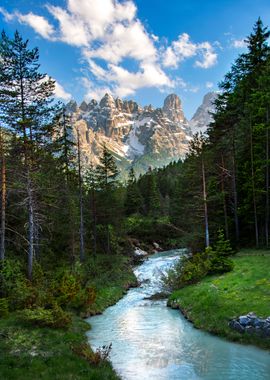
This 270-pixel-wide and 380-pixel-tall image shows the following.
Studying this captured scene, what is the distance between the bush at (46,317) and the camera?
1627 centimetres

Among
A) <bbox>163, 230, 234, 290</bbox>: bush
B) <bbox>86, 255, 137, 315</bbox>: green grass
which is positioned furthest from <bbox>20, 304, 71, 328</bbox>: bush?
<bbox>163, 230, 234, 290</bbox>: bush

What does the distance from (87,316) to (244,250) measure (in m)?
17.3

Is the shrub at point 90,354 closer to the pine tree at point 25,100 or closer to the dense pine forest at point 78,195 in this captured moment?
the dense pine forest at point 78,195

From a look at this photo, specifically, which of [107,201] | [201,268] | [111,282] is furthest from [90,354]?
[107,201]

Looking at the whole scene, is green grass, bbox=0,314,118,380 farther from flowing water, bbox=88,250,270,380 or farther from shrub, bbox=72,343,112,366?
flowing water, bbox=88,250,270,380

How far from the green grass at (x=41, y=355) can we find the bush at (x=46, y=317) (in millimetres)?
353

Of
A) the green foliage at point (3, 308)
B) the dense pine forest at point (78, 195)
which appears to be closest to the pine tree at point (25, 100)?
the dense pine forest at point (78, 195)

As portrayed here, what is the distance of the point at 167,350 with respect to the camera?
1530 cm

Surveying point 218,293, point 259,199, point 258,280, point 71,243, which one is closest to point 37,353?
point 218,293

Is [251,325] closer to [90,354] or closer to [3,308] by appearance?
[90,354]

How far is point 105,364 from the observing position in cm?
1262

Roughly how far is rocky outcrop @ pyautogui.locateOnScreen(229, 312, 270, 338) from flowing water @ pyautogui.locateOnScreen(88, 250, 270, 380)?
3.13 ft

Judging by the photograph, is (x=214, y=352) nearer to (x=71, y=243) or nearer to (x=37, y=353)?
(x=37, y=353)

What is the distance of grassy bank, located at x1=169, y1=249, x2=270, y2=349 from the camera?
53.9 ft
